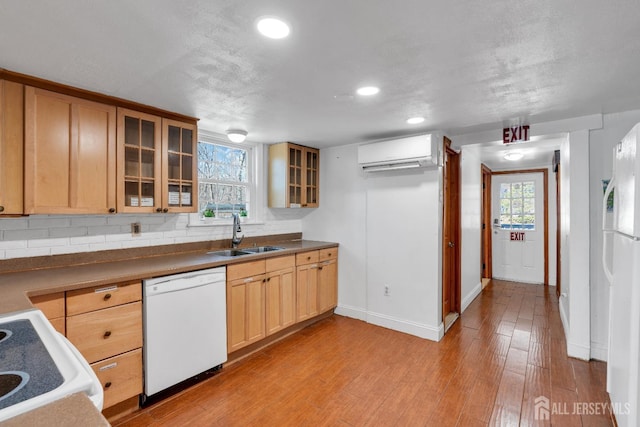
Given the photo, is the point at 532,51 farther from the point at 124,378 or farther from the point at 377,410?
the point at 124,378

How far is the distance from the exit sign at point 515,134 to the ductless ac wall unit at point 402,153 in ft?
2.10

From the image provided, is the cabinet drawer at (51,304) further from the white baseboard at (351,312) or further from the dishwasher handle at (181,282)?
the white baseboard at (351,312)

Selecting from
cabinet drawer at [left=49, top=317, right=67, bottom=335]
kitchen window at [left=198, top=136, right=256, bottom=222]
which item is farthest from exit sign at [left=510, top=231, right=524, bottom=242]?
cabinet drawer at [left=49, top=317, right=67, bottom=335]

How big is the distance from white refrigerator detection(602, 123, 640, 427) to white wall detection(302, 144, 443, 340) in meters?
1.53

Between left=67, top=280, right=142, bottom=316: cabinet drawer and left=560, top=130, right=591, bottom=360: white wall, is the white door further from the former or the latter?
left=67, top=280, right=142, bottom=316: cabinet drawer

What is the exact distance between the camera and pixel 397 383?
249 centimetres

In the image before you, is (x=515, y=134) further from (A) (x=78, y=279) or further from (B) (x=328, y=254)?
(A) (x=78, y=279)

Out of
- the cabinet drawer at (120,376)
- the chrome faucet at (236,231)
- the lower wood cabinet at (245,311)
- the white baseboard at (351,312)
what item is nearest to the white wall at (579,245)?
the white baseboard at (351,312)

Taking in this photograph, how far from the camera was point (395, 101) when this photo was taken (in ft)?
7.75

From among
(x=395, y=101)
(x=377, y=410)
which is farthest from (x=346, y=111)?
(x=377, y=410)

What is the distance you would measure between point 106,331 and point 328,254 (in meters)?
2.45

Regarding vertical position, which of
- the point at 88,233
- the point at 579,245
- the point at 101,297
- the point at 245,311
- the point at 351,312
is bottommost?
the point at 351,312

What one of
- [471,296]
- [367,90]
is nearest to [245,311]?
[367,90]

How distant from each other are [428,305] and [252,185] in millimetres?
2474
